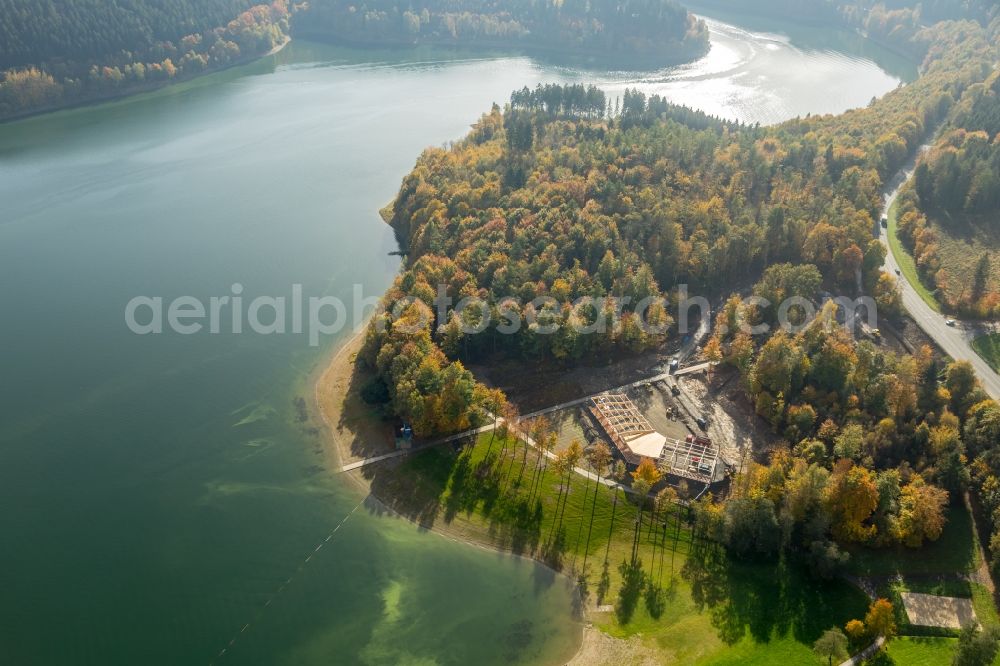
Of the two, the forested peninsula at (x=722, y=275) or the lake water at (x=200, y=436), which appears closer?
the lake water at (x=200, y=436)

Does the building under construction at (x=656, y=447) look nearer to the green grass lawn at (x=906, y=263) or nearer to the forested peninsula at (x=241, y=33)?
the green grass lawn at (x=906, y=263)

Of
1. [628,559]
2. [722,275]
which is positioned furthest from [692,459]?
[722,275]

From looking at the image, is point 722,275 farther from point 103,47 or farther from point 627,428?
point 103,47

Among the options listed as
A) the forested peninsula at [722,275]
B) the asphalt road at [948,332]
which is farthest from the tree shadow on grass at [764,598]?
the asphalt road at [948,332]

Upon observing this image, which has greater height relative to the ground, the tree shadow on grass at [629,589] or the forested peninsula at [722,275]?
the forested peninsula at [722,275]

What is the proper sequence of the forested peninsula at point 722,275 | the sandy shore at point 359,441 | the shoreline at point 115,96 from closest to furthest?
the sandy shore at point 359,441
the forested peninsula at point 722,275
the shoreline at point 115,96

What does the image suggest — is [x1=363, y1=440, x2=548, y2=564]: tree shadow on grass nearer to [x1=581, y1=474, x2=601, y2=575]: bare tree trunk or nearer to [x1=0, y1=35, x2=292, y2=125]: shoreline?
[x1=581, y1=474, x2=601, y2=575]: bare tree trunk
